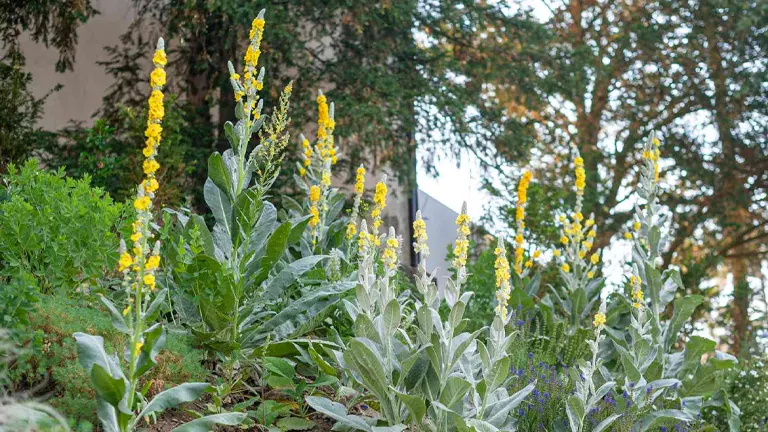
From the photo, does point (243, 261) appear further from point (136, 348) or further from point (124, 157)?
point (124, 157)

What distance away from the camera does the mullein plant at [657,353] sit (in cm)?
383

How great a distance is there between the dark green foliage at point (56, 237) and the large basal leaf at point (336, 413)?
1097 millimetres

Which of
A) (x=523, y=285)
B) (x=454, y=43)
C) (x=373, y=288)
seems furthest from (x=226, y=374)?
(x=454, y=43)

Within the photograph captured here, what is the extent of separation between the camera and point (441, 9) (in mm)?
8312

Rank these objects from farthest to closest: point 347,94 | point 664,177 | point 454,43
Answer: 1. point 664,177
2. point 454,43
3. point 347,94

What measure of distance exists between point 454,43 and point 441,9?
67 cm

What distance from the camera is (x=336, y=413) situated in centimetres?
303

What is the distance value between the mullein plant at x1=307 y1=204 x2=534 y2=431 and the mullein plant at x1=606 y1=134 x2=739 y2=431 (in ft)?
3.27

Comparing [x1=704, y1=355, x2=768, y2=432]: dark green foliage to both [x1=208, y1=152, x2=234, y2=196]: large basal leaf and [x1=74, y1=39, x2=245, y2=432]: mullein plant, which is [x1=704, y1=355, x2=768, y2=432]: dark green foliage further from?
[x1=74, y1=39, x2=245, y2=432]: mullein plant

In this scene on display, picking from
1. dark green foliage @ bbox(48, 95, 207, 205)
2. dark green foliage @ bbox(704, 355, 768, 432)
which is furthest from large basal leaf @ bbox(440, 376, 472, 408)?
dark green foliage @ bbox(48, 95, 207, 205)

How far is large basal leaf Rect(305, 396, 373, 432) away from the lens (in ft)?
9.84

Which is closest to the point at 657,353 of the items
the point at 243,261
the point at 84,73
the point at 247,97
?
the point at 243,261

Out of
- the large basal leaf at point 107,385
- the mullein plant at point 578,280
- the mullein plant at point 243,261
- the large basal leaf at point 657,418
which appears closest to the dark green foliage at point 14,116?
the mullein plant at point 243,261

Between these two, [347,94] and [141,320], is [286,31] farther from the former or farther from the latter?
[141,320]
